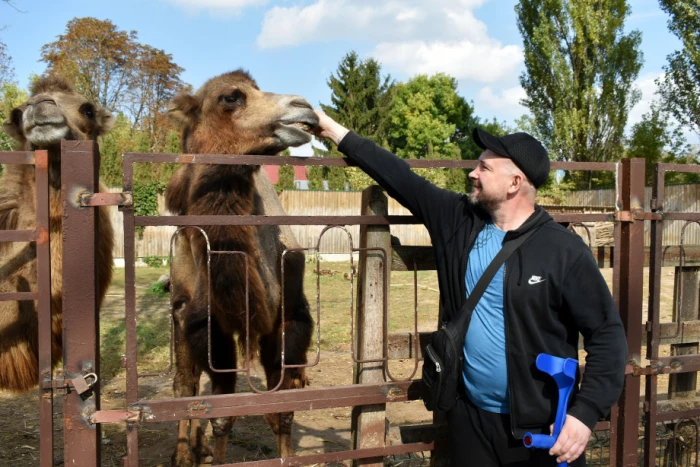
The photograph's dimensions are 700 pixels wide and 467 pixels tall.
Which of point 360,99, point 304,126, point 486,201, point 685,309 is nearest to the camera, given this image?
point 486,201

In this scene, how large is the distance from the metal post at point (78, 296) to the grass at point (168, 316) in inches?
114

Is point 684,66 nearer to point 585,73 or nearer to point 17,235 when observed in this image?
point 585,73

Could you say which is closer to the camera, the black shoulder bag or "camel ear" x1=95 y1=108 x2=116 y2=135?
the black shoulder bag

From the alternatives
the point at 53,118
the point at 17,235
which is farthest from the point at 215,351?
the point at 53,118

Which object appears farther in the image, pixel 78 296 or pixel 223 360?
pixel 223 360

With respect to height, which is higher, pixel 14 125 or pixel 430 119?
pixel 430 119

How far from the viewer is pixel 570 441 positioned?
234cm

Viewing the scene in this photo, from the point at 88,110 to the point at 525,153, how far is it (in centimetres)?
361

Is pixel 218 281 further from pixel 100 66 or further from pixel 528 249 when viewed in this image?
pixel 100 66

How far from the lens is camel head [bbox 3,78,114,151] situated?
372cm

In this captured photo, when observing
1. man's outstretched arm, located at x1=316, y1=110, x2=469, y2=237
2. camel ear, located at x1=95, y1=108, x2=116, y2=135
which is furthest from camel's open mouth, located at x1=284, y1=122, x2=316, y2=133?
camel ear, located at x1=95, y1=108, x2=116, y2=135

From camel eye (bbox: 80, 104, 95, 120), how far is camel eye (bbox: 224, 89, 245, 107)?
127 centimetres

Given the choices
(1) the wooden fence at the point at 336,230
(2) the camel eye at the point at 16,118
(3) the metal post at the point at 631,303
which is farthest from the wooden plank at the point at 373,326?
(1) the wooden fence at the point at 336,230

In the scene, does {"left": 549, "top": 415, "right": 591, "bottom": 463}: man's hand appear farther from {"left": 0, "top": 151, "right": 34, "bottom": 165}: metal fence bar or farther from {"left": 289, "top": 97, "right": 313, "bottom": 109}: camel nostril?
{"left": 0, "top": 151, "right": 34, "bottom": 165}: metal fence bar
